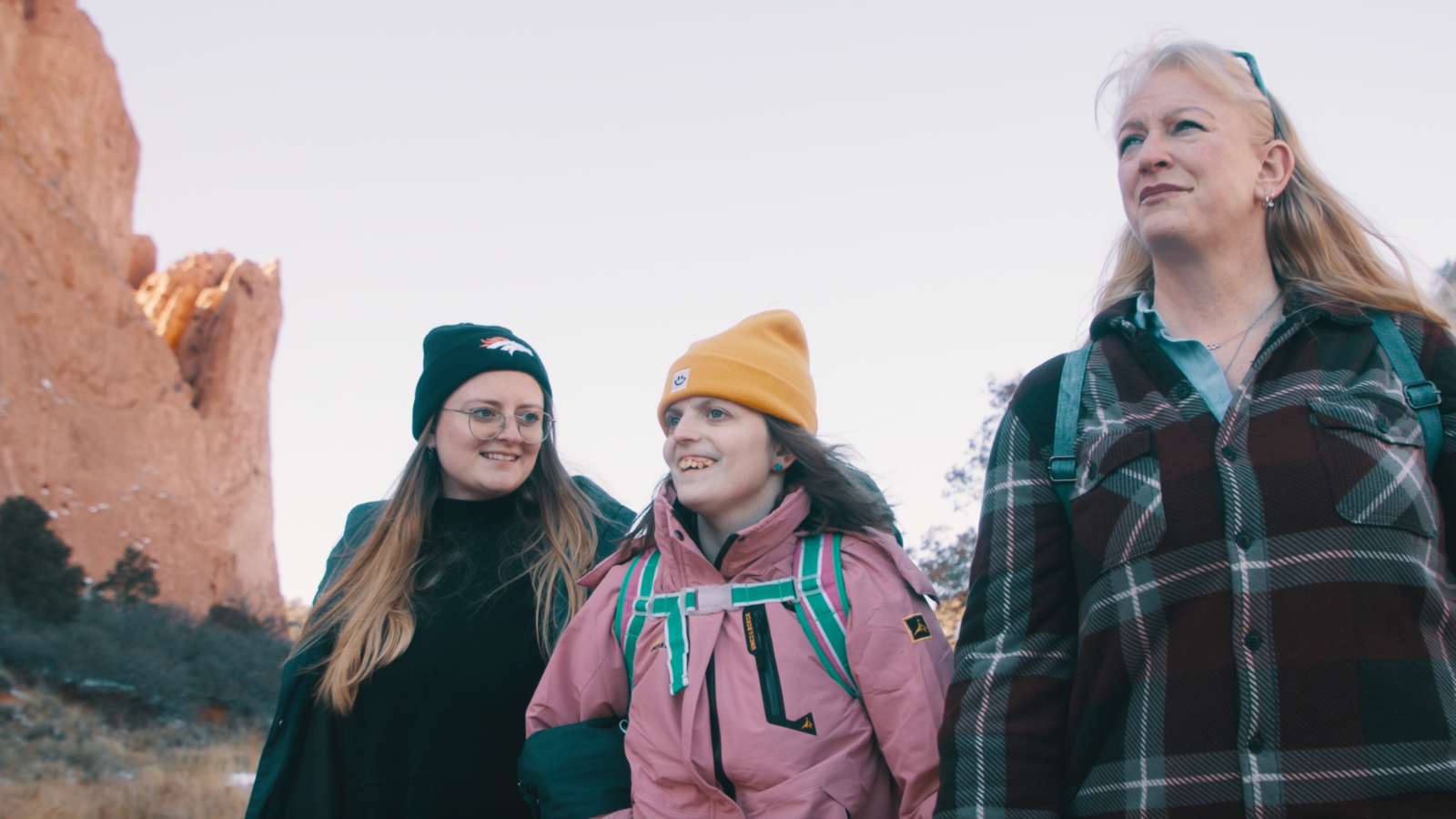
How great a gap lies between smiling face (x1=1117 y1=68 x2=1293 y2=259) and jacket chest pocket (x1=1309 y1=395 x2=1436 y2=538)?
0.50 meters

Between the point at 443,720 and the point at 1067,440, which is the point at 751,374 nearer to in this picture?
the point at 1067,440

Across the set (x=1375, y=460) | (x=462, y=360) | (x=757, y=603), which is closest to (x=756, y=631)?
(x=757, y=603)

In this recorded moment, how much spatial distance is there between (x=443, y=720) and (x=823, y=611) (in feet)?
4.81

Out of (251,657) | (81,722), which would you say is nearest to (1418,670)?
(81,722)

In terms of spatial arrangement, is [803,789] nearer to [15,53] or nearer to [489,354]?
[489,354]

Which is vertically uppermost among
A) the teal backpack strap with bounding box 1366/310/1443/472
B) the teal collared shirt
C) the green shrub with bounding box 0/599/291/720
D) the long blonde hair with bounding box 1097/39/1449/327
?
the long blonde hair with bounding box 1097/39/1449/327

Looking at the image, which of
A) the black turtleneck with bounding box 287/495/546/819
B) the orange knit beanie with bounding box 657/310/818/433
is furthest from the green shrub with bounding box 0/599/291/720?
the orange knit beanie with bounding box 657/310/818/433

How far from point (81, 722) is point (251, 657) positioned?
7534mm

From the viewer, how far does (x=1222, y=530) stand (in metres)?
1.78

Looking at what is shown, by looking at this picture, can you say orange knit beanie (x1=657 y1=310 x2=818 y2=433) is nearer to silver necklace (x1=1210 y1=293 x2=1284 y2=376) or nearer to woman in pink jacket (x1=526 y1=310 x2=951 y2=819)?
woman in pink jacket (x1=526 y1=310 x2=951 y2=819)

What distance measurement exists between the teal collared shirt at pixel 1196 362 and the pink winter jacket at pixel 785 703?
925mm

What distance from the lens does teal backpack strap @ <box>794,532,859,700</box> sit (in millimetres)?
2553

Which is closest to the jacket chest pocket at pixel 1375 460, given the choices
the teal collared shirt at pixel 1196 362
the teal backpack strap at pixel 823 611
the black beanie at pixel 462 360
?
the teal collared shirt at pixel 1196 362

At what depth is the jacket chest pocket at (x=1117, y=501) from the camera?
187 cm
